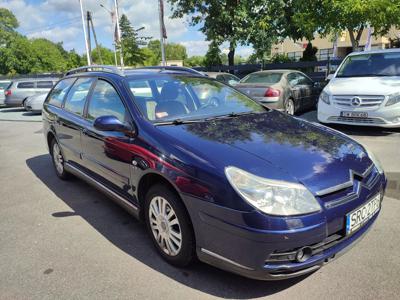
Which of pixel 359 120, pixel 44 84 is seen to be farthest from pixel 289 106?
pixel 44 84

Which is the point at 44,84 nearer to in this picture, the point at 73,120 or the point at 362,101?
the point at 73,120

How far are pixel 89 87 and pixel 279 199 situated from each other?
2.94 meters

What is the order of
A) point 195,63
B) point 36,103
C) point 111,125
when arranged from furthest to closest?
point 195,63, point 36,103, point 111,125

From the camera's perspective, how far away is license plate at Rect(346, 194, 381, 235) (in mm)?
2539

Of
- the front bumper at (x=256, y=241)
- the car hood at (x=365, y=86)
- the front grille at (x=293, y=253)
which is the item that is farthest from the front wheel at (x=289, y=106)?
the front grille at (x=293, y=253)

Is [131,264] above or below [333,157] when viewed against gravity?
below

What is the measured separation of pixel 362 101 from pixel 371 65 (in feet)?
5.10

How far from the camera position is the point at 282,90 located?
9.41 meters

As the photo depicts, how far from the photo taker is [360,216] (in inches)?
104

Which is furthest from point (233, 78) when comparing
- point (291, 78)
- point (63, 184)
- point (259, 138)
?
point (259, 138)

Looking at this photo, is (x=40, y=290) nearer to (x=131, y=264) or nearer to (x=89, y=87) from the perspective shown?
(x=131, y=264)

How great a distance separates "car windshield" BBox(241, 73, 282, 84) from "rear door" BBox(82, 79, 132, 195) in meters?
6.58

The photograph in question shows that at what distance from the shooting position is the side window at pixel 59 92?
5234mm

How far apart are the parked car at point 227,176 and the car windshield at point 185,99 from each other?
14 millimetres
